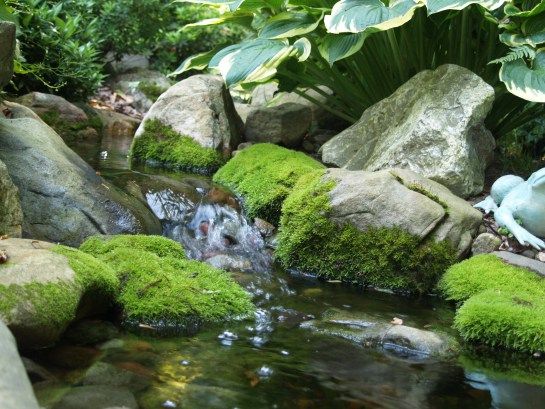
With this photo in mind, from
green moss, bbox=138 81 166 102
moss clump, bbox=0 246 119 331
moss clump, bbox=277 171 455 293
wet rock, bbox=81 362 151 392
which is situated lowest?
green moss, bbox=138 81 166 102

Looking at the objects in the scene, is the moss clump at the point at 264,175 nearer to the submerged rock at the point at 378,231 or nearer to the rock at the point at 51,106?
the submerged rock at the point at 378,231

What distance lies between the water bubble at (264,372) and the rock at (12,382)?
1.41m

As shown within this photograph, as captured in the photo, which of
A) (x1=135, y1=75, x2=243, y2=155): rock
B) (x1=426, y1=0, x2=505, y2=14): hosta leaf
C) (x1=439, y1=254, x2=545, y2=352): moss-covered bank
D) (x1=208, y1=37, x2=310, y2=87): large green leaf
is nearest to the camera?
(x1=439, y1=254, x2=545, y2=352): moss-covered bank

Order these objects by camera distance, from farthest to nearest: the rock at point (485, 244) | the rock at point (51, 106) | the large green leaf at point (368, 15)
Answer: the rock at point (51, 106), the large green leaf at point (368, 15), the rock at point (485, 244)

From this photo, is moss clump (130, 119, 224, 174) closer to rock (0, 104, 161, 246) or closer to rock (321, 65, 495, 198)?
rock (321, 65, 495, 198)

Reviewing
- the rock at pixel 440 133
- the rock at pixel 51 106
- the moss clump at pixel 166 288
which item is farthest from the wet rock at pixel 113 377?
the rock at pixel 51 106

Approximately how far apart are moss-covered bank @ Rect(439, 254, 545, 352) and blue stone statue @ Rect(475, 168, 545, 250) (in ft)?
1.16

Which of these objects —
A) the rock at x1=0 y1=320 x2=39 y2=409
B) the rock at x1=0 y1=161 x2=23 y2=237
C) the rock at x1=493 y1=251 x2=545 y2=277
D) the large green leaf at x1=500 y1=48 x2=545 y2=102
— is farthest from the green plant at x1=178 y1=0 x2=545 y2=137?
the rock at x1=0 y1=320 x2=39 y2=409

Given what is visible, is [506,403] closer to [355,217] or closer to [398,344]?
[398,344]

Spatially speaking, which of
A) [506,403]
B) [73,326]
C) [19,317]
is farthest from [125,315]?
[506,403]

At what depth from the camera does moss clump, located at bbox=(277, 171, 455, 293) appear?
493cm

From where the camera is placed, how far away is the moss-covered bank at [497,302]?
386cm

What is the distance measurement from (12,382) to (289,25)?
5037 mm

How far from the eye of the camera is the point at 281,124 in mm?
7621
